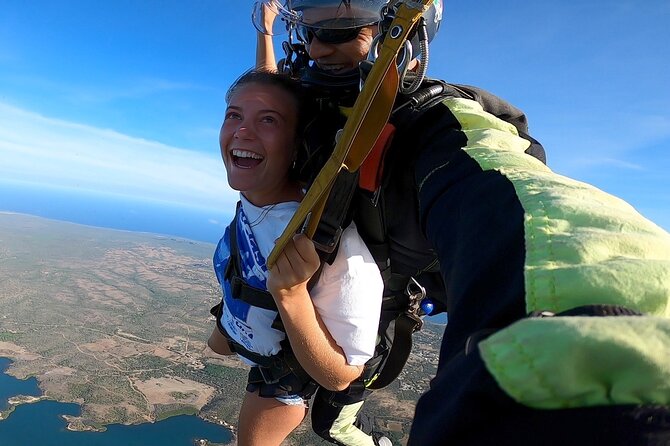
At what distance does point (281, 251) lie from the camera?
135cm

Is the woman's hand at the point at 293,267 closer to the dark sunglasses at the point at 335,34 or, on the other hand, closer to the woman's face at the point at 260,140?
the woman's face at the point at 260,140

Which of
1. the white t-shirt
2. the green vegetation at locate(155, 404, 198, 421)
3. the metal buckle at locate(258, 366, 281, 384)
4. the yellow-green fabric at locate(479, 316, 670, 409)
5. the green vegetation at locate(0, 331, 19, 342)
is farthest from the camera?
the green vegetation at locate(0, 331, 19, 342)

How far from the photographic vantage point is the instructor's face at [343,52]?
1.68 m

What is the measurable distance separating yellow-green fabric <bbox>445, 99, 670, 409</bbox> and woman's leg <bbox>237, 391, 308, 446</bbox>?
2.16 meters

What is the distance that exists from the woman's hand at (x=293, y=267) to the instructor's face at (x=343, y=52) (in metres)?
0.81

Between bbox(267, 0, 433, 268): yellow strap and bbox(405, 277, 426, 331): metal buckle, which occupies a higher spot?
bbox(267, 0, 433, 268): yellow strap

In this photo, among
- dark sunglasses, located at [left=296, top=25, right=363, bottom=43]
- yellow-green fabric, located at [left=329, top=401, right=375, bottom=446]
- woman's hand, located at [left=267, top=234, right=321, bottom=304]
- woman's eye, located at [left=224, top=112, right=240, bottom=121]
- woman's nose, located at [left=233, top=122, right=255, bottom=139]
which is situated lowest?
yellow-green fabric, located at [left=329, top=401, right=375, bottom=446]

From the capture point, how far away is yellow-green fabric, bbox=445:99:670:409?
33 cm

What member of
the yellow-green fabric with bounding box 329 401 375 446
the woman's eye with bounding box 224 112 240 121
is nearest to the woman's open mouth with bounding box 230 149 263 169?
the woman's eye with bounding box 224 112 240 121

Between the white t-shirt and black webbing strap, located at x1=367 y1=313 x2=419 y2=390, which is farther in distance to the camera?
black webbing strap, located at x1=367 y1=313 x2=419 y2=390

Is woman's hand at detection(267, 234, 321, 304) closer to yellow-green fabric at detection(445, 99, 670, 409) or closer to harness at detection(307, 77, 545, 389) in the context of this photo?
harness at detection(307, 77, 545, 389)

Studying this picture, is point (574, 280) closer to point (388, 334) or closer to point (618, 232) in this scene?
point (618, 232)

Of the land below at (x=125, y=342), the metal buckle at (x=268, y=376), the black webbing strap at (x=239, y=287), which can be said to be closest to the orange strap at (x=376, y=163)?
the black webbing strap at (x=239, y=287)

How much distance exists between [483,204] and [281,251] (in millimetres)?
807
